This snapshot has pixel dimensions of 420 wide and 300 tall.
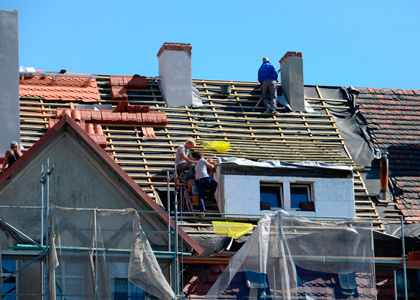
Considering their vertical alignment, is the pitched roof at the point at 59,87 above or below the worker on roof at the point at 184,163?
above

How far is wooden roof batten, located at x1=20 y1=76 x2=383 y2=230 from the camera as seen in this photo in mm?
25453

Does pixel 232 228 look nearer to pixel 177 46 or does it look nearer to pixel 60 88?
pixel 60 88

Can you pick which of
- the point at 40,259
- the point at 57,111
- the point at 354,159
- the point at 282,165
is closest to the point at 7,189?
the point at 40,259

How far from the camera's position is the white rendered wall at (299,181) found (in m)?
24.4

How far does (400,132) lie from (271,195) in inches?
200

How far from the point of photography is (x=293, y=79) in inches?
1145

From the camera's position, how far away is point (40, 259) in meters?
21.2

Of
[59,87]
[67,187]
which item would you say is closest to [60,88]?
[59,87]

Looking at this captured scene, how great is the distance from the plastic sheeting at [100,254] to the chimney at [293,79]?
27.6 feet

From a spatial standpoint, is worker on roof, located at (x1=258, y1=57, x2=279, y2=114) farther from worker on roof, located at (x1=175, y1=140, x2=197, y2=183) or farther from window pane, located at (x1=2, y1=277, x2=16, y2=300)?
window pane, located at (x1=2, y1=277, x2=16, y2=300)

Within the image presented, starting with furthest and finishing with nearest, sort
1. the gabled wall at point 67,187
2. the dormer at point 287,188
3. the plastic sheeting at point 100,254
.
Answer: the dormer at point 287,188 < the gabled wall at point 67,187 < the plastic sheeting at point 100,254

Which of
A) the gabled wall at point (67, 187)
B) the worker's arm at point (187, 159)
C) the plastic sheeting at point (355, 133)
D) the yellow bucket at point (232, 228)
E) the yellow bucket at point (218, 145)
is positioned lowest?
the yellow bucket at point (232, 228)

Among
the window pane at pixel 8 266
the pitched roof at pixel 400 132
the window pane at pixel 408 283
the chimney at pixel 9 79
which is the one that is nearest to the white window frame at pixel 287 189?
the pitched roof at pixel 400 132

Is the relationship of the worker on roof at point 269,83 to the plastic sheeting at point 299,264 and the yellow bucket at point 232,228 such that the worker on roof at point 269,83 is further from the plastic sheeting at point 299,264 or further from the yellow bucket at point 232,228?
the plastic sheeting at point 299,264
